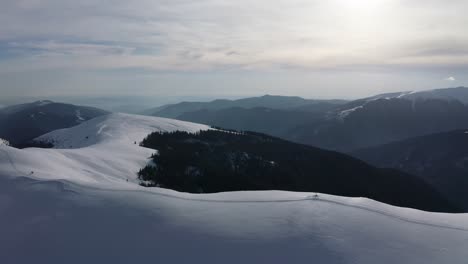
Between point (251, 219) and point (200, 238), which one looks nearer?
point (200, 238)

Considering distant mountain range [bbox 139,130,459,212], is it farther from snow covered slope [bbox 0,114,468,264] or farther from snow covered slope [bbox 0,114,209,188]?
snow covered slope [bbox 0,114,468,264]

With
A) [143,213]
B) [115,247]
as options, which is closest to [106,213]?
[143,213]

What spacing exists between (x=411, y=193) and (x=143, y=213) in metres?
191

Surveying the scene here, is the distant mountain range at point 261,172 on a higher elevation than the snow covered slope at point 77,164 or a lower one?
lower

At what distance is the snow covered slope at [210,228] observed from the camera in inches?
728

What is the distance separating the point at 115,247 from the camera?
19.2 m

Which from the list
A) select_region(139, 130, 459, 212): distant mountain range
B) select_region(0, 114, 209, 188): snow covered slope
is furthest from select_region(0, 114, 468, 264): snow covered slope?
select_region(139, 130, 459, 212): distant mountain range

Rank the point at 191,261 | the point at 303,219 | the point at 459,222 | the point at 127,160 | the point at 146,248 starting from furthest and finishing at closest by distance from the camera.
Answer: the point at 127,160
the point at 459,222
the point at 303,219
the point at 146,248
the point at 191,261

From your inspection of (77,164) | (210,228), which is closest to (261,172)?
(77,164)

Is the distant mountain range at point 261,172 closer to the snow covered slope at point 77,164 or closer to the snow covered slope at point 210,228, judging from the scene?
the snow covered slope at point 77,164

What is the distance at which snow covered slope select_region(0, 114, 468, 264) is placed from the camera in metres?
18.5

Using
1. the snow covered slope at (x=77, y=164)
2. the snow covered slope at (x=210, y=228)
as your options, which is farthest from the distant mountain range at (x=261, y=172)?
the snow covered slope at (x=210, y=228)

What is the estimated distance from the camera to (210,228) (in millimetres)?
21062

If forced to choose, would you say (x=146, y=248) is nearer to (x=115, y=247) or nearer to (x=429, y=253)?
(x=115, y=247)
